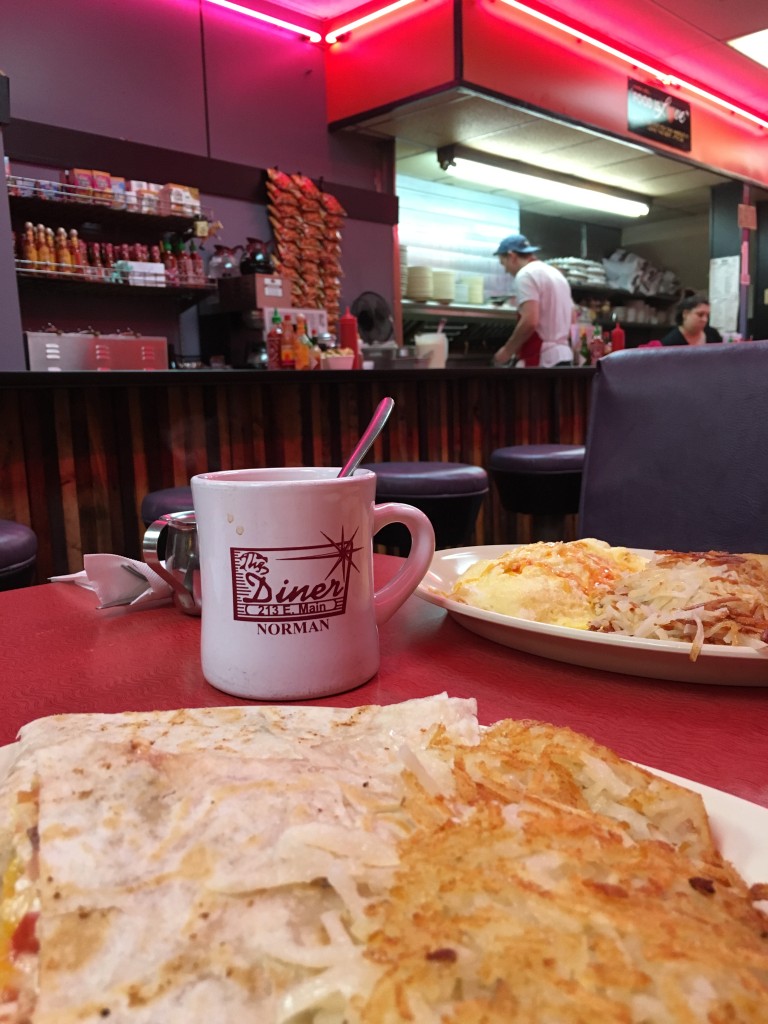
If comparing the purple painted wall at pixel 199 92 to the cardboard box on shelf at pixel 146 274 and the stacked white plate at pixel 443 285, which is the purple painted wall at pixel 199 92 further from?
the cardboard box on shelf at pixel 146 274

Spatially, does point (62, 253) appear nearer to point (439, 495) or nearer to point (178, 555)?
point (439, 495)

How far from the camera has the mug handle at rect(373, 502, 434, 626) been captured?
0.75 meters

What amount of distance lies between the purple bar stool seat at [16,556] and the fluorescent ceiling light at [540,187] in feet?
17.1

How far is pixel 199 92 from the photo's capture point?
213 inches

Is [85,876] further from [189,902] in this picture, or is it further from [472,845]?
[472,845]

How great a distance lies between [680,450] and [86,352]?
3.35 meters

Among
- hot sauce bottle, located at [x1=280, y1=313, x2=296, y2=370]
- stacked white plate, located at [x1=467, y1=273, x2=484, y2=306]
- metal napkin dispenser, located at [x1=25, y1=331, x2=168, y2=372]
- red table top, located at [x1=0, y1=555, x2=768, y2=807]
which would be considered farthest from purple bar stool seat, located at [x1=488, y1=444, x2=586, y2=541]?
stacked white plate, located at [x1=467, y1=273, x2=484, y2=306]

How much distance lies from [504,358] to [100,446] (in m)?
4.07

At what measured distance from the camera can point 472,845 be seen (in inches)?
14.1

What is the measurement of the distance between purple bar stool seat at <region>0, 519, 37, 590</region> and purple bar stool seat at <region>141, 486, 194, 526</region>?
344 millimetres

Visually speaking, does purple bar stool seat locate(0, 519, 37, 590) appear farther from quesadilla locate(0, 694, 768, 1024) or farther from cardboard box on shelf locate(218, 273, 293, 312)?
cardboard box on shelf locate(218, 273, 293, 312)

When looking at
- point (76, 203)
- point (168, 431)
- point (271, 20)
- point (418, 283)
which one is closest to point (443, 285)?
point (418, 283)

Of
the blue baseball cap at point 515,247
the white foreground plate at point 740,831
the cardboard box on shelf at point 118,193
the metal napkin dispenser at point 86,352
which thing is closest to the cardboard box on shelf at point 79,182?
the cardboard box on shelf at point 118,193

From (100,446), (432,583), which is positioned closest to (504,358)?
(100,446)
